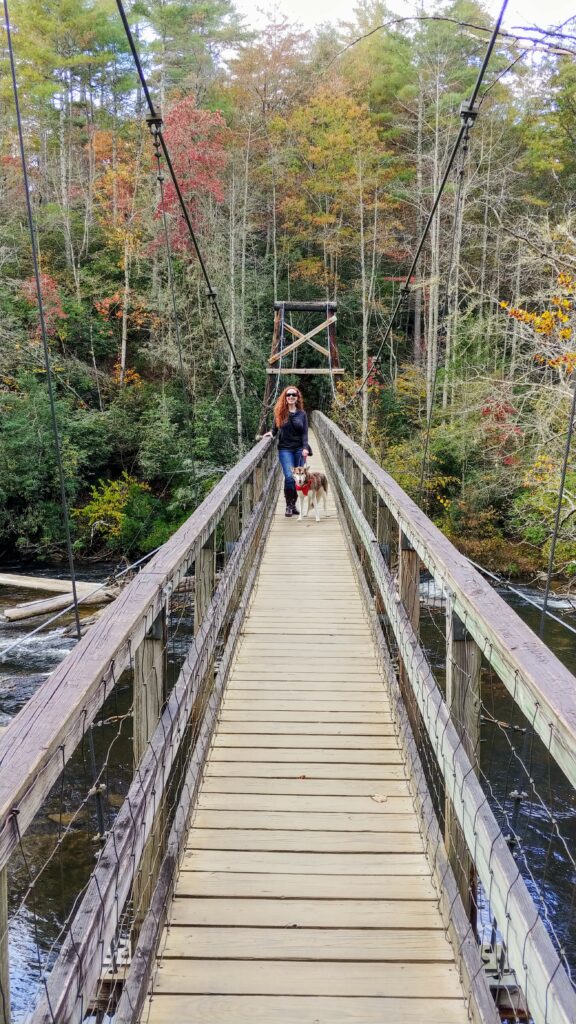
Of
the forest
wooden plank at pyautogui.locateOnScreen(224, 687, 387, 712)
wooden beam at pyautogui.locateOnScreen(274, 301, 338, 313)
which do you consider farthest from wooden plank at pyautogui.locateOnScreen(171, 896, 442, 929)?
wooden beam at pyautogui.locateOnScreen(274, 301, 338, 313)

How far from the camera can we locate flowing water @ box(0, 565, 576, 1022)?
4852mm

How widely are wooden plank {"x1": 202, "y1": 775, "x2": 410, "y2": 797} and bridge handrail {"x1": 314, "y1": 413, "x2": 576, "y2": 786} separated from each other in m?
0.90

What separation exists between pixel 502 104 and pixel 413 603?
21.8 m

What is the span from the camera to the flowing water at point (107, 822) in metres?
4.85

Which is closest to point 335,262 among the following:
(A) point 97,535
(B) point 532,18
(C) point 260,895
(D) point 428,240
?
(D) point 428,240

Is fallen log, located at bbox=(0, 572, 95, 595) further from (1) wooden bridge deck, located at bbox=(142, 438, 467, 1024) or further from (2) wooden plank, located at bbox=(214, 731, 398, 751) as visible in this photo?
(2) wooden plank, located at bbox=(214, 731, 398, 751)

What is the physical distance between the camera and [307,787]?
2723mm

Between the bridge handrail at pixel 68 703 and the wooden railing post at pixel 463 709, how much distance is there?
2.75 feet

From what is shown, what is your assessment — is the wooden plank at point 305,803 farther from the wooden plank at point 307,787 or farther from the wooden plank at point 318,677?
the wooden plank at point 318,677

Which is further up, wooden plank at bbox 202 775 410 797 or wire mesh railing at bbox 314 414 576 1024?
wire mesh railing at bbox 314 414 576 1024

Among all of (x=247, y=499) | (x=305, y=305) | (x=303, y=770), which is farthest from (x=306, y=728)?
(x=305, y=305)

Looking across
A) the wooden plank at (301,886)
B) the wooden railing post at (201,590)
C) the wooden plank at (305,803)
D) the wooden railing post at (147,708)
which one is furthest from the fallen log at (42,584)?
the wooden railing post at (147,708)

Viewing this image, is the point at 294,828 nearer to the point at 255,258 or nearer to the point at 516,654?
the point at 516,654

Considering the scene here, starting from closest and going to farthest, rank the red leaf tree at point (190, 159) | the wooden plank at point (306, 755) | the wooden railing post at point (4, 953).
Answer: the wooden railing post at point (4, 953)
the wooden plank at point (306, 755)
the red leaf tree at point (190, 159)
